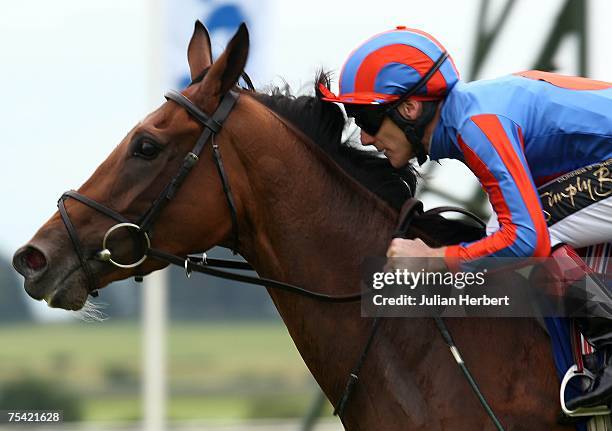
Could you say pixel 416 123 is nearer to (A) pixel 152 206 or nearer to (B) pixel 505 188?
(B) pixel 505 188

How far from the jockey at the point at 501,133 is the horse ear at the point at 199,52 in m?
0.44

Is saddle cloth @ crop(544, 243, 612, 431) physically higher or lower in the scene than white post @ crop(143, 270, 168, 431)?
higher

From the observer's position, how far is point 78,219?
3.00m

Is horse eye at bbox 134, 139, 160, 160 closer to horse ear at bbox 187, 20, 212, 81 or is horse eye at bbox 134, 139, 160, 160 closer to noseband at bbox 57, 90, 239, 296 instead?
noseband at bbox 57, 90, 239, 296

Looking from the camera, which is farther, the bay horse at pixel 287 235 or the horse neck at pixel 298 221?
the horse neck at pixel 298 221

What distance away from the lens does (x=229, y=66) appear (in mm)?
3023

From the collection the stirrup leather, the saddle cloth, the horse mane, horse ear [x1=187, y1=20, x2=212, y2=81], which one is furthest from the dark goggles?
the stirrup leather

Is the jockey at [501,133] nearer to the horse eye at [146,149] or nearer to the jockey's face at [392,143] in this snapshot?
the jockey's face at [392,143]

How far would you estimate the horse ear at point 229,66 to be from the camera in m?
2.98

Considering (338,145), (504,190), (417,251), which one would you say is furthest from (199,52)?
(504,190)

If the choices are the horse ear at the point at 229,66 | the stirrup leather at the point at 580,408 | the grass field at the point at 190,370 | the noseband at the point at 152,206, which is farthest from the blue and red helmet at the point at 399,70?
the grass field at the point at 190,370

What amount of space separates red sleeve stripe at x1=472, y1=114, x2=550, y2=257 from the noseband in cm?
81

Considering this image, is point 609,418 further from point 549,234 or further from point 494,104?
point 494,104

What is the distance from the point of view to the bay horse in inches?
114
